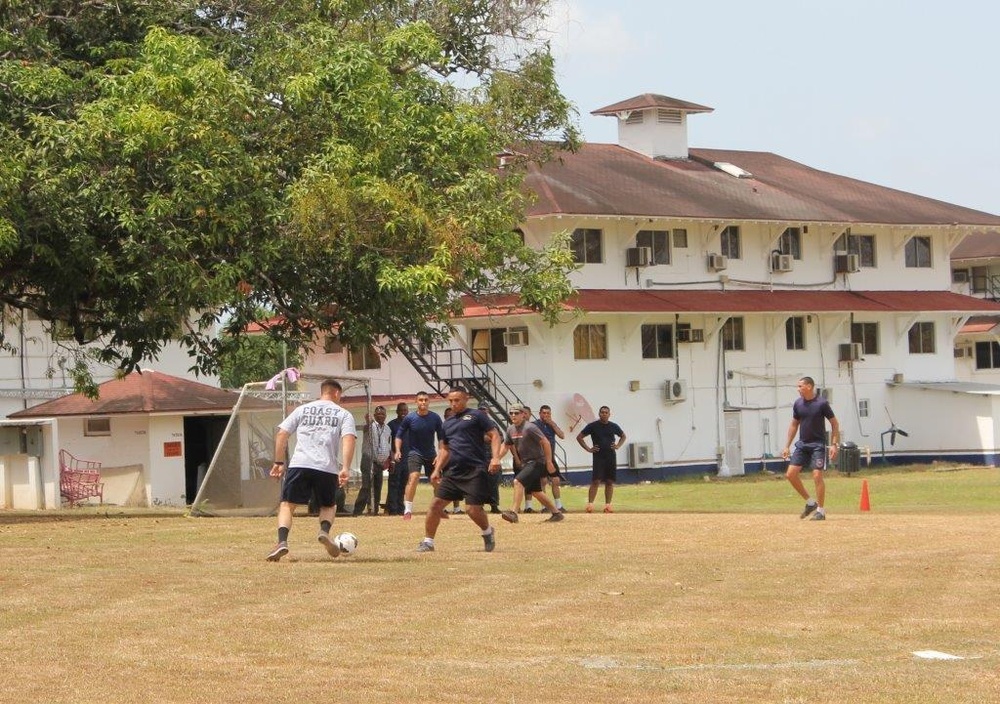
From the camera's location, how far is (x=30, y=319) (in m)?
48.1

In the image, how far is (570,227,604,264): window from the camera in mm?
52344

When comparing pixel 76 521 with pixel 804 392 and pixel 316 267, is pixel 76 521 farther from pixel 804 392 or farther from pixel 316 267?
pixel 804 392

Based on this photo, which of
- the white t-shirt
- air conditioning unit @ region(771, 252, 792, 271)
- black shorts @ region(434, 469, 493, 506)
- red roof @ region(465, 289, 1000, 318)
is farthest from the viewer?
air conditioning unit @ region(771, 252, 792, 271)

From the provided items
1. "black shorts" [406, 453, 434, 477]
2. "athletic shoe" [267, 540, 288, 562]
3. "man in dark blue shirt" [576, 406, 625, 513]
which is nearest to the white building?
"man in dark blue shirt" [576, 406, 625, 513]

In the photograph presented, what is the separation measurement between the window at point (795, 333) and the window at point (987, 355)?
1664cm

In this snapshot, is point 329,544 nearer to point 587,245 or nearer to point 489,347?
point 489,347

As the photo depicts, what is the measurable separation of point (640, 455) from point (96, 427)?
55.2 ft

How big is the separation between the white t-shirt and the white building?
33655 mm

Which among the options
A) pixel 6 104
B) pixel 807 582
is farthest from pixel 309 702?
pixel 6 104

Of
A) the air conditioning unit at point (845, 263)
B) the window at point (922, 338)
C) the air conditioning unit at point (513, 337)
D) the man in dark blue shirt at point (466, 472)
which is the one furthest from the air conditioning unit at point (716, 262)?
the man in dark blue shirt at point (466, 472)

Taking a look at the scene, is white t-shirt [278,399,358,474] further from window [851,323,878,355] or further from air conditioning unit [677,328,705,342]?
window [851,323,878,355]

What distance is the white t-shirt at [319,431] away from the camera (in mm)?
16500

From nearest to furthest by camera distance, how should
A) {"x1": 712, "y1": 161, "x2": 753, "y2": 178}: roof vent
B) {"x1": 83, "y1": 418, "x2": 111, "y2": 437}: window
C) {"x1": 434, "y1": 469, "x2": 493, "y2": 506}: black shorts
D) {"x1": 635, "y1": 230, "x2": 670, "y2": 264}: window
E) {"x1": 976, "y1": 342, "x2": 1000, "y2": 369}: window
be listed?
{"x1": 434, "y1": 469, "x2": 493, "y2": 506}: black shorts < {"x1": 83, "y1": 418, "x2": 111, "y2": 437}: window < {"x1": 635, "y1": 230, "x2": 670, "y2": 264}: window < {"x1": 712, "y1": 161, "x2": 753, "y2": 178}: roof vent < {"x1": 976, "y1": 342, "x2": 1000, "y2": 369}: window

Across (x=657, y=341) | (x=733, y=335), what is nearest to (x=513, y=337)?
(x=657, y=341)
